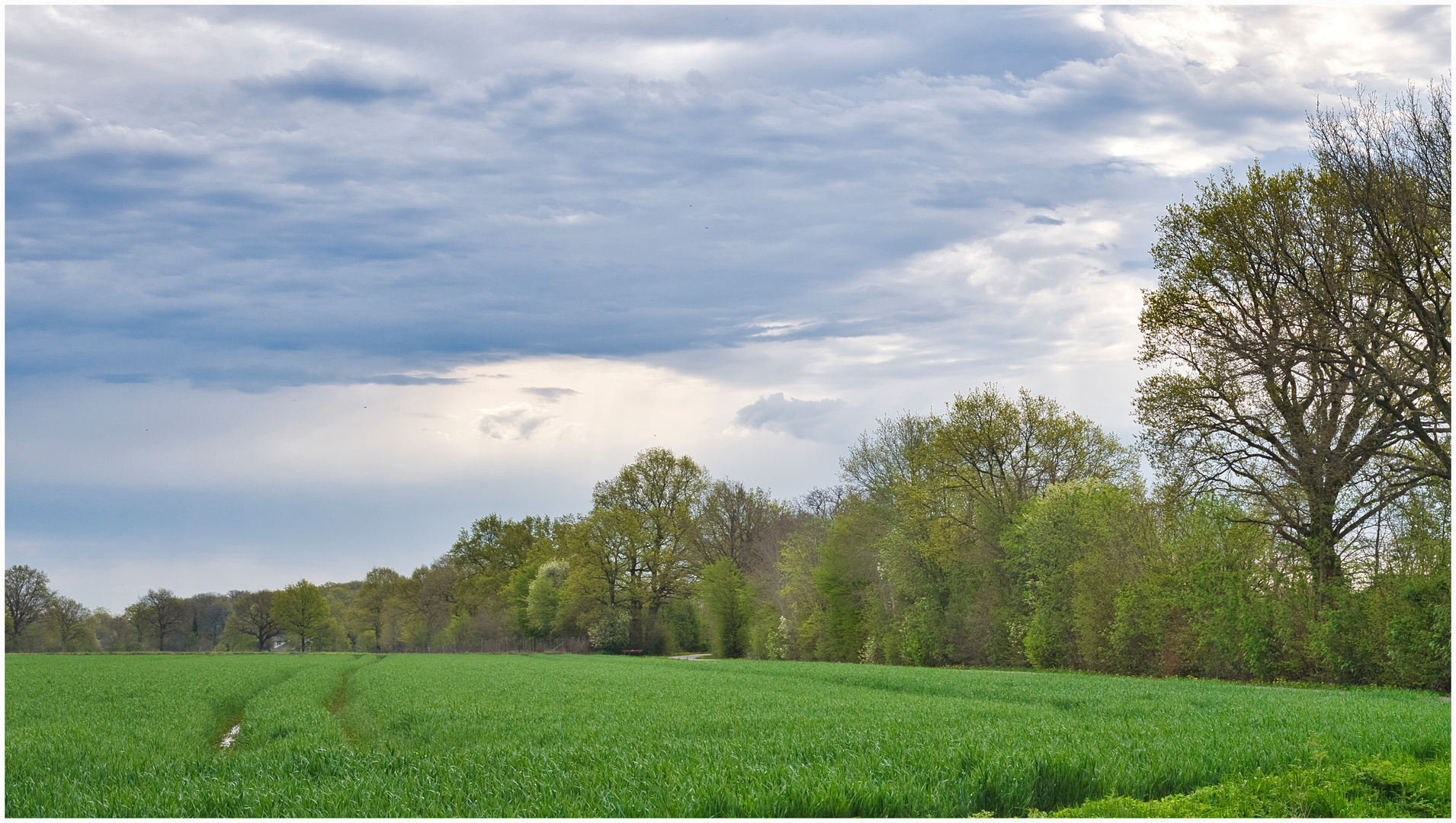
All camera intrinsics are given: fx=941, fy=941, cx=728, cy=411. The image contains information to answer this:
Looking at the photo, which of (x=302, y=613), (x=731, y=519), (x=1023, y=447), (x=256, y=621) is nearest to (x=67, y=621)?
(x=256, y=621)

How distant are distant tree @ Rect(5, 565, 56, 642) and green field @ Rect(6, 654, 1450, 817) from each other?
Answer: 8747cm

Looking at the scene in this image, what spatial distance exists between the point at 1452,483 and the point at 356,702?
26.2 metres

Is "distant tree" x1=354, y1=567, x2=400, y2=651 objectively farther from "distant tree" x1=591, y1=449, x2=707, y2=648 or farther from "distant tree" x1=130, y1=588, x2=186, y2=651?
"distant tree" x1=591, y1=449, x2=707, y2=648

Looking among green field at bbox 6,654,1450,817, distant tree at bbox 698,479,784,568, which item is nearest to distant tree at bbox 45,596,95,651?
distant tree at bbox 698,479,784,568

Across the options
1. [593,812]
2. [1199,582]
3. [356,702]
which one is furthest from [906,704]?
[1199,582]

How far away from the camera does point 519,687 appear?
24.7m

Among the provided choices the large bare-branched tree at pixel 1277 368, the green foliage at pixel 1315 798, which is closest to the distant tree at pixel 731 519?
the large bare-branched tree at pixel 1277 368

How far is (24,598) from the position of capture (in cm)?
9325

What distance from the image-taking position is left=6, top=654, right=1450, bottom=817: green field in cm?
859

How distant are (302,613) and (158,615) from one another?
56.0ft

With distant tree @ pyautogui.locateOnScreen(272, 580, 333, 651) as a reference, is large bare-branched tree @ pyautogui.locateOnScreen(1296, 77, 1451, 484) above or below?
above

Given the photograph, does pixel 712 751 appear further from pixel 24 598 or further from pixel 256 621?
pixel 256 621

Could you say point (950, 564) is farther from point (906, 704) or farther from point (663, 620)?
point (663, 620)

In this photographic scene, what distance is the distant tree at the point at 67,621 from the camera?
9644cm
